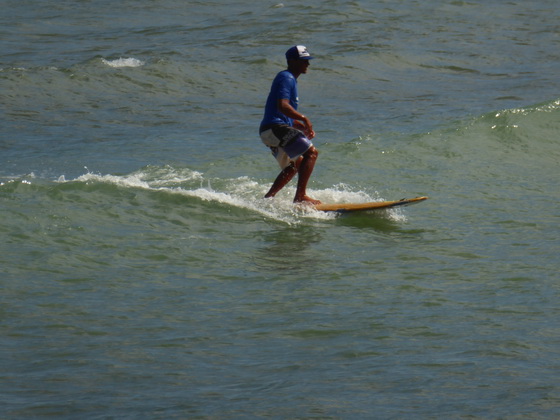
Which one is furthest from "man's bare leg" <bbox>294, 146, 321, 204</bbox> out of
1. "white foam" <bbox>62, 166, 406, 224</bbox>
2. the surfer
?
"white foam" <bbox>62, 166, 406, 224</bbox>

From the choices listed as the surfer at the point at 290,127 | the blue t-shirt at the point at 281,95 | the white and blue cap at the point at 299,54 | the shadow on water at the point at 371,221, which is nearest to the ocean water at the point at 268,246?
the shadow on water at the point at 371,221

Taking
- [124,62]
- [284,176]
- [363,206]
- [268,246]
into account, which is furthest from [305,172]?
[124,62]

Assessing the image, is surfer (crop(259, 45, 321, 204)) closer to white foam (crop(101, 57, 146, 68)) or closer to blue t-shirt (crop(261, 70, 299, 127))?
Answer: blue t-shirt (crop(261, 70, 299, 127))

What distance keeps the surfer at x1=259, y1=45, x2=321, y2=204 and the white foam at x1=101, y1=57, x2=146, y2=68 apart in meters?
11.0

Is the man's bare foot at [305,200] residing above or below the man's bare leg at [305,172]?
below

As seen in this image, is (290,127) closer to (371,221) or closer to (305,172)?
(305,172)

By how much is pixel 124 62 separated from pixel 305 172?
11.7m

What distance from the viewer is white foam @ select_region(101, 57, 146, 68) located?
2089cm

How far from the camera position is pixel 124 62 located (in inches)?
837

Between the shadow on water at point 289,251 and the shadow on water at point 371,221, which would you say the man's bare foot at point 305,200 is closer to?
the shadow on water at point 371,221

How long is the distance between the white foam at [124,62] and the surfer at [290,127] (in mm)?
10995

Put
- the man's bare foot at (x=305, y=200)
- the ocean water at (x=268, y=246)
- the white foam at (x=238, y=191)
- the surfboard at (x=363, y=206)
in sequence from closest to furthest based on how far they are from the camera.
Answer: the ocean water at (x=268, y=246) → the surfboard at (x=363, y=206) → the white foam at (x=238, y=191) → the man's bare foot at (x=305, y=200)

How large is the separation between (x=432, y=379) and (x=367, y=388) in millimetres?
410

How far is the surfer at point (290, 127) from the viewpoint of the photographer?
393 inches
